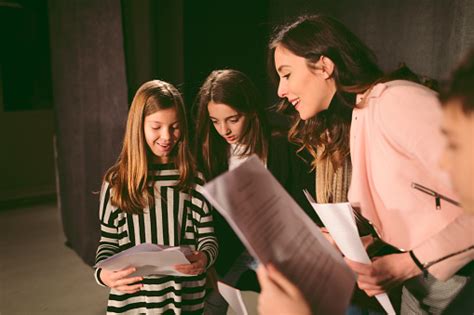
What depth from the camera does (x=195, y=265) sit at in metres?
Result: 1.29

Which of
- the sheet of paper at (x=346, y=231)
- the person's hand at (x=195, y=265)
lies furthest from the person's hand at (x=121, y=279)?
the sheet of paper at (x=346, y=231)

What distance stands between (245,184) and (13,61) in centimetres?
486

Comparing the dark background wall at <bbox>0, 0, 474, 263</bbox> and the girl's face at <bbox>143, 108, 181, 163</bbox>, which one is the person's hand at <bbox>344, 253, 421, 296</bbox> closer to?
the girl's face at <bbox>143, 108, 181, 163</bbox>

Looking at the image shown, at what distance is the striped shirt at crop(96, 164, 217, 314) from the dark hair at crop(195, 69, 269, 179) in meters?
0.28

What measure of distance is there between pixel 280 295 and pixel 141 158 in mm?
904

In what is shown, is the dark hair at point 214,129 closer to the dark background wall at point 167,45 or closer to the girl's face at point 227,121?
the girl's face at point 227,121

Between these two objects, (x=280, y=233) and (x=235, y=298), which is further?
(x=235, y=298)

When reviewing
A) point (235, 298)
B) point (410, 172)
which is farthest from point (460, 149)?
point (235, 298)

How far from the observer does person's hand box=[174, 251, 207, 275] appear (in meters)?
1.23

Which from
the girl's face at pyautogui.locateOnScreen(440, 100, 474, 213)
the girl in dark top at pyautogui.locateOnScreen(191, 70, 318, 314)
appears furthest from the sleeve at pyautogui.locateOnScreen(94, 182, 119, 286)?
the girl's face at pyautogui.locateOnScreen(440, 100, 474, 213)

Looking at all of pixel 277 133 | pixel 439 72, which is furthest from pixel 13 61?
pixel 439 72

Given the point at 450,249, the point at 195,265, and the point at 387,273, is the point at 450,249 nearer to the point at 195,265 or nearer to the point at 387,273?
the point at 387,273

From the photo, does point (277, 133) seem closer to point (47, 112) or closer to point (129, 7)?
point (129, 7)

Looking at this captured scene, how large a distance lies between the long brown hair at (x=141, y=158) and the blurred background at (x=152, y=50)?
39.5 inches
